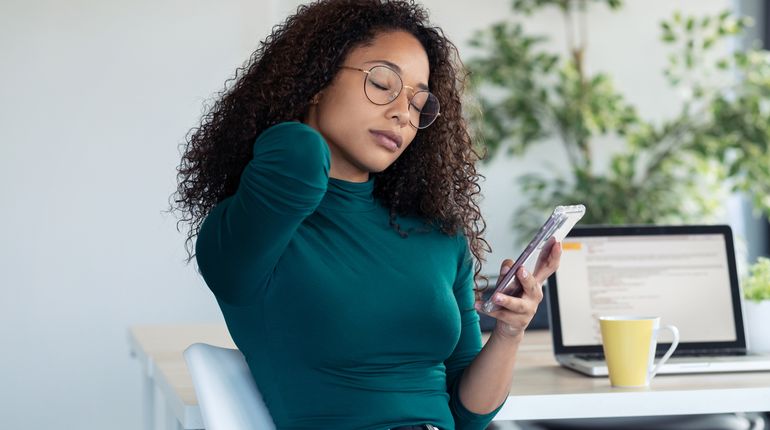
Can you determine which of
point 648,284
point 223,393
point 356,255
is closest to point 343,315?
point 356,255

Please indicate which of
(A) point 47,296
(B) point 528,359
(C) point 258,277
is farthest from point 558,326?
(A) point 47,296

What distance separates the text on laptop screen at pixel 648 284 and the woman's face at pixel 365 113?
2.10 feet

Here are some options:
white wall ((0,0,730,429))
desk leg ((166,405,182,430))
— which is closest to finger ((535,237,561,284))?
desk leg ((166,405,182,430))

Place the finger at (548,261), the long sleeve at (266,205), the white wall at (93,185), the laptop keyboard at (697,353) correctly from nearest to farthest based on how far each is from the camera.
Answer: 1. the long sleeve at (266,205)
2. the finger at (548,261)
3. the laptop keyboard at (697,353)
4. the white wall at (93,185)

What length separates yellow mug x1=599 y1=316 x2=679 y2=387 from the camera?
4.85ft

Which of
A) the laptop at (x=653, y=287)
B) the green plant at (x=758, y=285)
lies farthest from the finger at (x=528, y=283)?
the green plant at (x=758, y=285)

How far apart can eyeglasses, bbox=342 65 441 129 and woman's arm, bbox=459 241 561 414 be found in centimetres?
23

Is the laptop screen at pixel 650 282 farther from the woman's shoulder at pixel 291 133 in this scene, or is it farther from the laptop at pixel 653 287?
the woman's shoulder at pixel 291 133

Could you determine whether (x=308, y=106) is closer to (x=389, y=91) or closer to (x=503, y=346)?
(x=389, y=91)

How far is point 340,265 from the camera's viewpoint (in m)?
1.17

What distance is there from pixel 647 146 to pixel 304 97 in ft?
11.0

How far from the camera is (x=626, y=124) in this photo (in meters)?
4.31

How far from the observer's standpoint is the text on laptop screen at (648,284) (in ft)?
5.71

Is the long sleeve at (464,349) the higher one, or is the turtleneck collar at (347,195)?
the turtleneck collar at (347,195)
